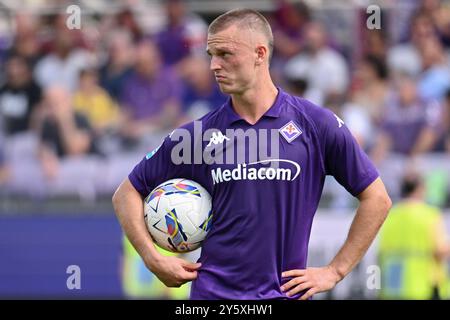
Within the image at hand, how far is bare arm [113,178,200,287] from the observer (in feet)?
18.5

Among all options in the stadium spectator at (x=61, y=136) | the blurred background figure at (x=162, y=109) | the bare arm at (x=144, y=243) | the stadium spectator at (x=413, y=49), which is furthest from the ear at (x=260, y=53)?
the stadium spectator at (x=61, y=136)

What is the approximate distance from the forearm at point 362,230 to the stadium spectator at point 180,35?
320 inches

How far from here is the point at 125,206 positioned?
5809 mm

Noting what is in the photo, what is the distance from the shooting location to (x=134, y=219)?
18.9 ft

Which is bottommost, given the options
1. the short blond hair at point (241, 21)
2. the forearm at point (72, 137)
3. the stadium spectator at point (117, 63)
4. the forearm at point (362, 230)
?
the forearm at point (362, 230)

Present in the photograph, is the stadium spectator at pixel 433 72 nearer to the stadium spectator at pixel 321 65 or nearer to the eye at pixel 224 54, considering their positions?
the stadium spectator at pixel 321 65

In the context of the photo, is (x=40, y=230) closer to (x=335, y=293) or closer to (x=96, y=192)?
(x=96, y=192)

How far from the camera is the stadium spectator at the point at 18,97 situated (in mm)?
13695

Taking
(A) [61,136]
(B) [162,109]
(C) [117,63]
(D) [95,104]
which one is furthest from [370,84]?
(A) [61,136]

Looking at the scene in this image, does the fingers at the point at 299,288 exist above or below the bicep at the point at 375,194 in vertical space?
below

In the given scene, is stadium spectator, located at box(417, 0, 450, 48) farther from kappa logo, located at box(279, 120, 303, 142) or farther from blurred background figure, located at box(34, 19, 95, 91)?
kappa logo, located at box(279, 120, 303, 142)

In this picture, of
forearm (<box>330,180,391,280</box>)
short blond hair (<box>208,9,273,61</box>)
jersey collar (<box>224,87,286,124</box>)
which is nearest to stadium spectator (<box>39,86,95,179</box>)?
jersey collar (<box>224,87,286,124</box>)

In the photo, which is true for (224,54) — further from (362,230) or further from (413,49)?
(413,49)

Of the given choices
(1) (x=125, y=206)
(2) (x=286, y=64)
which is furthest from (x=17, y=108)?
(1) (x=125, y=206)
